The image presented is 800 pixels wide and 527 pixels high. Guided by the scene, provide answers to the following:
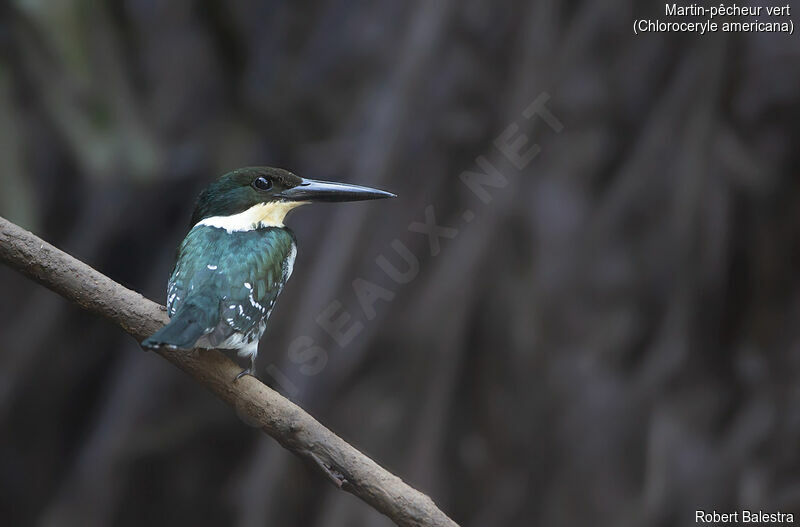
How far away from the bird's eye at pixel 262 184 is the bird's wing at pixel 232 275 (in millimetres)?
65

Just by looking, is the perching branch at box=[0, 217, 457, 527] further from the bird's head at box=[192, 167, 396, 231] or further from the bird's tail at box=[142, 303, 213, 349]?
the bird's head at box=[192, 167, 396, 231]

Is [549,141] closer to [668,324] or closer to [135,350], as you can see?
[668,324]

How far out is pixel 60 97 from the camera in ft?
6.68

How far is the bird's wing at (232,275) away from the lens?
1033 millimetres

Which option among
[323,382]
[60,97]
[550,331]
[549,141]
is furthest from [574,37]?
[60,97]

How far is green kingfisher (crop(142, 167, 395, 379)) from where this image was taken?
1.02 m

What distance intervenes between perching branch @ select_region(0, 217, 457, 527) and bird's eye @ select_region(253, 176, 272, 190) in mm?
240

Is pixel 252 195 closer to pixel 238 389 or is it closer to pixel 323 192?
pixel 323 192

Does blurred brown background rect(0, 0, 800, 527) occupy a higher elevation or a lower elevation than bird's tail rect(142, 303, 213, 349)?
higher

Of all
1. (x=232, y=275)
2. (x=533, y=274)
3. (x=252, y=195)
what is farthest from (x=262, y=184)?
(x=533, y=274)

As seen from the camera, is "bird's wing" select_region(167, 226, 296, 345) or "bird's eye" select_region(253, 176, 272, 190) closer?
"bird's wing" select_region(167, 226, 296, 345)

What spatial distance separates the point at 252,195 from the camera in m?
1.21
